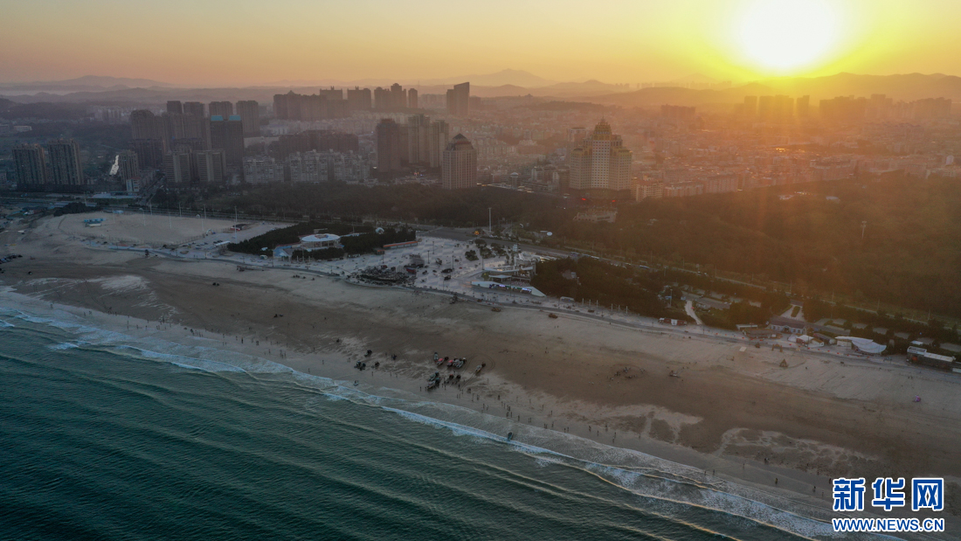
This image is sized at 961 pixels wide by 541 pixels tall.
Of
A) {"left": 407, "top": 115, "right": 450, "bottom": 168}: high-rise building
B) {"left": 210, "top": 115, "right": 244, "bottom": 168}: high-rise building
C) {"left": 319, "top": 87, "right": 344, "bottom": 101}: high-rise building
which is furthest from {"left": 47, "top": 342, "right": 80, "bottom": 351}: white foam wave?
{"left": 319, "top": 87, "right": 344, "bottom": 101}: high-rise building

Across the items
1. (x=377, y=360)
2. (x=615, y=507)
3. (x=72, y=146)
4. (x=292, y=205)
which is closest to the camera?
(x=615, y=507)

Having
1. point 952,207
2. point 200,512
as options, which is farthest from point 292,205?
point 952,207

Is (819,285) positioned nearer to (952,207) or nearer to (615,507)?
(952,207)

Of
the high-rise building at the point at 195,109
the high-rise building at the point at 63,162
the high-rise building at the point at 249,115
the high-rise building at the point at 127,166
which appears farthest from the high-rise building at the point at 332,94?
the high-rise building at the point at 63,162

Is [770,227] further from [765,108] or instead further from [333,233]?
[765,108]

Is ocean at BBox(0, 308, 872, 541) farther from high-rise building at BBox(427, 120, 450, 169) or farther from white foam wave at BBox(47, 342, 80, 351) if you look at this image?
high-rise building at BBox(427, 120, 450, 169)

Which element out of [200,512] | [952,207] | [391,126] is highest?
[391,126]

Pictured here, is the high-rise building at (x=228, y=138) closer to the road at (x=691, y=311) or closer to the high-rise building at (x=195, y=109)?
the high-rise building at (x=195, y=109)
